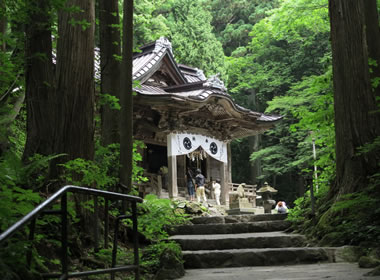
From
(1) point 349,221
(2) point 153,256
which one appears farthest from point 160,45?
(2) point 153,256

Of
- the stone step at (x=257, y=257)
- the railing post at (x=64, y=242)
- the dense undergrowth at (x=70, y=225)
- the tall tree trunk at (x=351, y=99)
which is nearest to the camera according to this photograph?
the railing post at (x=64, y=242)

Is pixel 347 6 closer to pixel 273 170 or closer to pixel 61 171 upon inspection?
pixel 61 171

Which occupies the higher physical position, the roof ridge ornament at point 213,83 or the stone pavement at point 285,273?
the roof ridge ornament at point 213,83

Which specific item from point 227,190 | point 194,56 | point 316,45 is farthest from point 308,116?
point 316,45

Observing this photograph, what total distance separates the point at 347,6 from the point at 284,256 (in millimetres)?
4731

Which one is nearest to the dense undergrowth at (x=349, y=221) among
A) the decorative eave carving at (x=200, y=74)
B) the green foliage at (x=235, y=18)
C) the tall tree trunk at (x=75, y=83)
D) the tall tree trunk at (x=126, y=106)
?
the tall tree trunk at (x=126, y=106)

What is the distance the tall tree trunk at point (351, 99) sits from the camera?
729 centimetres

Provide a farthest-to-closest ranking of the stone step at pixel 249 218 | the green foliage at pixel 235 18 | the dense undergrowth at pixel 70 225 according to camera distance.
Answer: the green foliage at pixel 235 18 → the stone step at pixel 249 218 → the dense undergrowth at pixel 70 225

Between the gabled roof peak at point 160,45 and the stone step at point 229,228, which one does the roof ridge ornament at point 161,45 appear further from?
the stone step at point 229,228

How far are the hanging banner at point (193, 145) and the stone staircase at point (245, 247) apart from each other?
8.89 meters

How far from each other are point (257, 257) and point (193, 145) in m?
12.6

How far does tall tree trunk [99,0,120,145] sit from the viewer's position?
8422 mm

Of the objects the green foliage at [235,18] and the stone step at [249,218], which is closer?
the stone step at [249,218]

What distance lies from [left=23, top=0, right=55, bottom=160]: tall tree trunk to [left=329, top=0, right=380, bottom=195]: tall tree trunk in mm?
A: 4841
